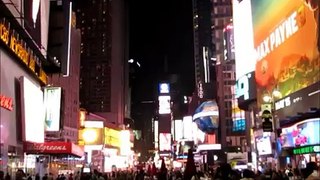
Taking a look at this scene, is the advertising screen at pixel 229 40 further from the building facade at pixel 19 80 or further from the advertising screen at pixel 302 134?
the building facade at pixel 19 80

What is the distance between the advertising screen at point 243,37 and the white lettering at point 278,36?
821 cm

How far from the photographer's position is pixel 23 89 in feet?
86.9

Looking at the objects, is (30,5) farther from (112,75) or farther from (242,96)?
(112,75)

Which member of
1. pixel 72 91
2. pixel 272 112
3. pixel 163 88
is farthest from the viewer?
pixel 163 88

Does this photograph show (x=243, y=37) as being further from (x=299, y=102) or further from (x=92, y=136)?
(x=92, y=136)

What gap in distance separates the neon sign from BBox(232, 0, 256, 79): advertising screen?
29.6 m

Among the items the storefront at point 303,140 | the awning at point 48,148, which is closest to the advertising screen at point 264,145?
the storefront at point 303,140

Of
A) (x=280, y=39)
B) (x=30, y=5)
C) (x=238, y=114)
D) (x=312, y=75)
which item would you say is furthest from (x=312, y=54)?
(x=238, y=114)

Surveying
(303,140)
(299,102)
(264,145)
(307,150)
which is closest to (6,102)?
(303,140)

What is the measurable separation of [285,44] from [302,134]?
9.11 m

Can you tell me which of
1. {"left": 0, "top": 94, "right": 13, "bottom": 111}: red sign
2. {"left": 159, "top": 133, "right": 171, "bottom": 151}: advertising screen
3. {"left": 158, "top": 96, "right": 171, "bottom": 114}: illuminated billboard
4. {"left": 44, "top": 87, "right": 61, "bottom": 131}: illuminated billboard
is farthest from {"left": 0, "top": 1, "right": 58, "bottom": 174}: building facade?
{"left": 158, "top": 96, "right": 171, "bottom": 114}: illuminated billboard

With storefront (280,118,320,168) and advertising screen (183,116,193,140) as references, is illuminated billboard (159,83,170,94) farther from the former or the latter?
storefront (280,118,320,168)

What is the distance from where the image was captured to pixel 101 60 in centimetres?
16938

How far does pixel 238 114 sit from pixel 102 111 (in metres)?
78.7
